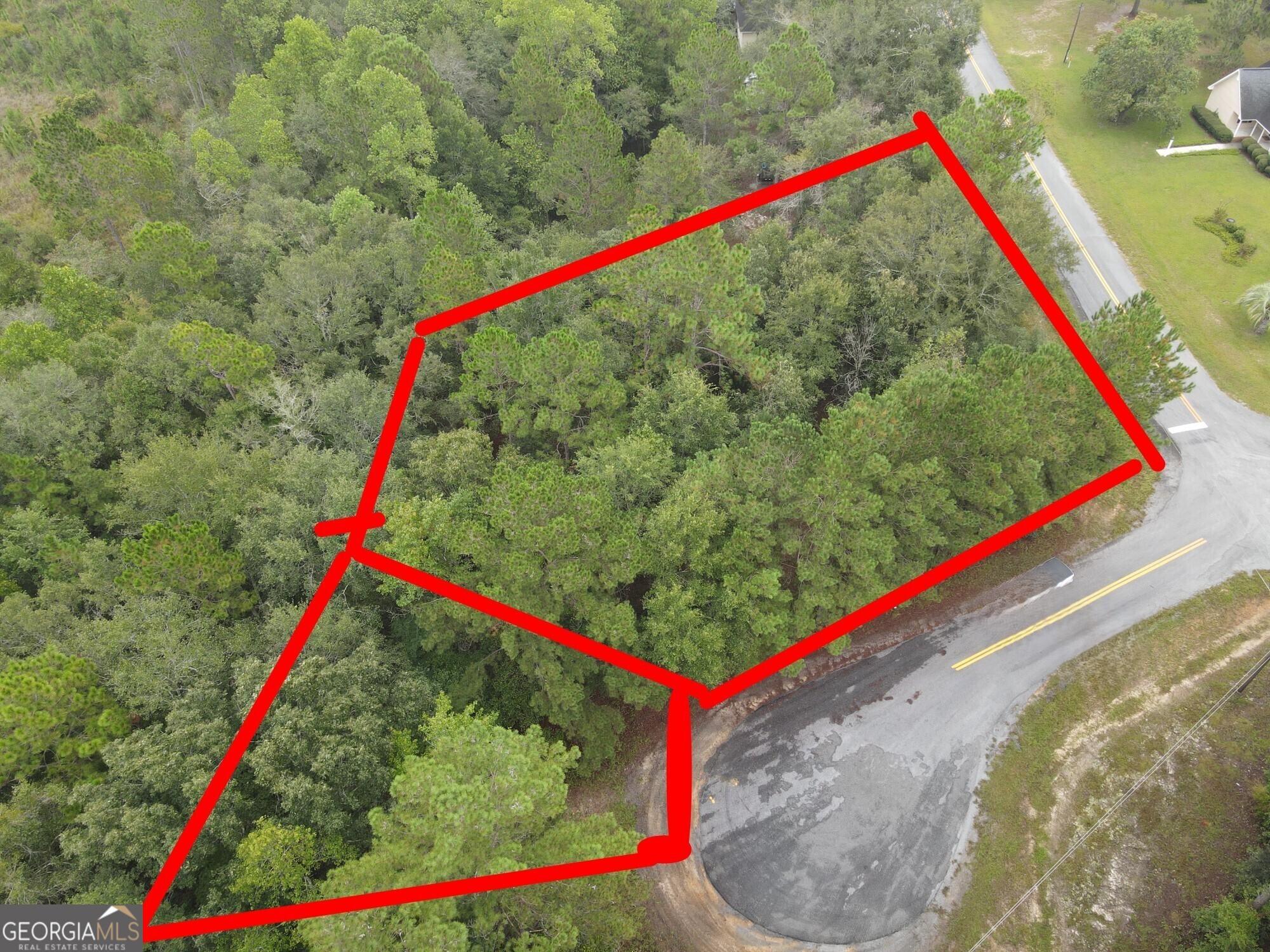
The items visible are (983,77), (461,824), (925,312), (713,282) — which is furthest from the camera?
(983,77)

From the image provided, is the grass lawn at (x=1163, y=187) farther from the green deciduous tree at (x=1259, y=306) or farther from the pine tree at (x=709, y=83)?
the pine tree at (x=709, y=83)

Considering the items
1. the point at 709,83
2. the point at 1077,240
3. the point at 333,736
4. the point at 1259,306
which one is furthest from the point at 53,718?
the point at 1259,306

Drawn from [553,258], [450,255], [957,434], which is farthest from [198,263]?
[957,434]

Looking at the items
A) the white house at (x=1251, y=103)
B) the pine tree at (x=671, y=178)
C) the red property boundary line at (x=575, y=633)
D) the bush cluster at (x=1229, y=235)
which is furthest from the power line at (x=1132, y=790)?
the white house at (x=1251, y=103)

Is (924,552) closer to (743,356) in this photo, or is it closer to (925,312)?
(743,356)

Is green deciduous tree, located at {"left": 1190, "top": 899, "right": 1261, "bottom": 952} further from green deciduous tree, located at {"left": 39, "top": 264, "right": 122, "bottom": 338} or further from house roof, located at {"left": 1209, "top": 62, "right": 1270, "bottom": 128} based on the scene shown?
house roof, located at {"left": 1209, "top": 62, "right": 1270, "bottom": 128}

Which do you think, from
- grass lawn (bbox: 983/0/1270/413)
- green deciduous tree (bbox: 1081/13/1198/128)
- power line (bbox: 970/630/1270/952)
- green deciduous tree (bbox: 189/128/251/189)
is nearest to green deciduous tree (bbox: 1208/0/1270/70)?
grass lawn (bbox: 983/0/1270/413)
